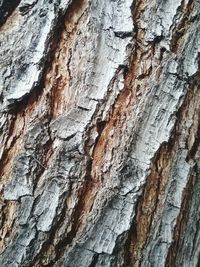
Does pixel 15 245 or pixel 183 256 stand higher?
pixel 183 256

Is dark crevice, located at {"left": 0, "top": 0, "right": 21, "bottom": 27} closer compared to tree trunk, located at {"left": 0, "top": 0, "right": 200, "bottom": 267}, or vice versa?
tree trunk, located at {"left": 0, "top": 0, "right": 200, "bottom": 267}

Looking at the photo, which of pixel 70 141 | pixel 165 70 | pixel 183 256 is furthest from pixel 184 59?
pixel 183 256

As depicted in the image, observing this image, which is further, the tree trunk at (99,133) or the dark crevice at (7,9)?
the dark crevice at (7,9)

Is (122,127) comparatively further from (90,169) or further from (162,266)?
(162,266)

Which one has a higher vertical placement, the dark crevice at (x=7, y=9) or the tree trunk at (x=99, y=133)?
the dark crevice at (x=7, y=9)

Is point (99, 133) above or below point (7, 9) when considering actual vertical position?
below

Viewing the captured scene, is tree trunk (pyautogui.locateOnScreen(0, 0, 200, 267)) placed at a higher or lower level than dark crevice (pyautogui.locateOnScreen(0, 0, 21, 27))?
lower

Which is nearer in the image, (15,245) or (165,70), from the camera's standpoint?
(15,245)

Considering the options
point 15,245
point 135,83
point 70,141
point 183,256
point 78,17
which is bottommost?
point 15,245
